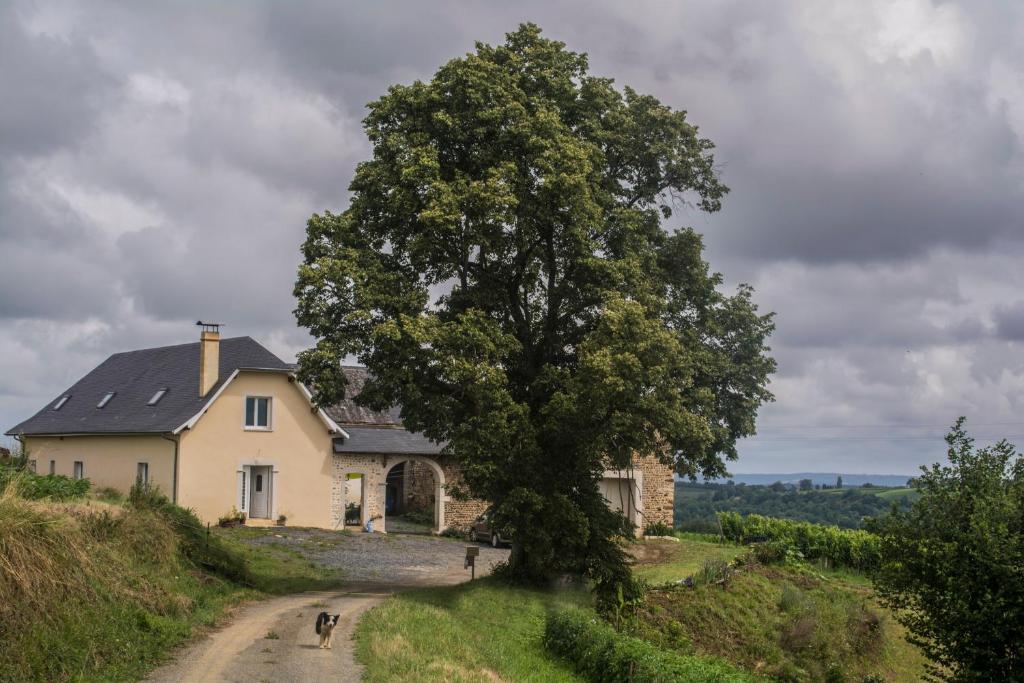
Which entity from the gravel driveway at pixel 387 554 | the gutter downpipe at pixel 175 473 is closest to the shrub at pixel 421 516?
the gravel driveway at pixel 387 554

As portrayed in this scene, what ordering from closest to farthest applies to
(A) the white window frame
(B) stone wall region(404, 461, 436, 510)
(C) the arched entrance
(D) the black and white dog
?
1. (D) the black and white dog
2. (A) the white window frame
3. (C) the arched entrance
4. (B) stone wall region(404, 461, 436, 510)

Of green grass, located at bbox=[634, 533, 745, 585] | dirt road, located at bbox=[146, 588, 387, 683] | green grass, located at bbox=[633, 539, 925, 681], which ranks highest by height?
dirt road, located at bbox=[146, 588, 387, 683]

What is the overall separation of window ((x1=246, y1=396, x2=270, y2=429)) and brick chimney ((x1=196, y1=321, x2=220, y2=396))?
1.81 m

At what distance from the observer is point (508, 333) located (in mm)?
26984

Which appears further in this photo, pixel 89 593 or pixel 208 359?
pixel 208 359

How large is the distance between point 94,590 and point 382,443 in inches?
1062

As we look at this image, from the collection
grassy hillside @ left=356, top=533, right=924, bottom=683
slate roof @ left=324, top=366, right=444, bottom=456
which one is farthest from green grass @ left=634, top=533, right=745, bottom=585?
slate roof @ left=324, top=366, right=444, bottom=456

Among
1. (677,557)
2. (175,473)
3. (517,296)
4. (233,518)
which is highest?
(517,296)

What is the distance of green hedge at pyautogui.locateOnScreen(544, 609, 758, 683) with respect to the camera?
1719cm

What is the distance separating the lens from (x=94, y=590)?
17.5 m

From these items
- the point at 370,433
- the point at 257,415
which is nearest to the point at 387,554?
the point at 257,415

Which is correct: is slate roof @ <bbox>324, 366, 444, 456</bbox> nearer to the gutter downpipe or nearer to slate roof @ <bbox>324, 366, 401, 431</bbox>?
slate roof @ <bbox>324, 366, 401, 431</bbox>

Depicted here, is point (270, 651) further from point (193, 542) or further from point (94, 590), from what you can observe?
point (193, 542)

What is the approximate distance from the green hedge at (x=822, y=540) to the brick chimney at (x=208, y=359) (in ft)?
83.1
